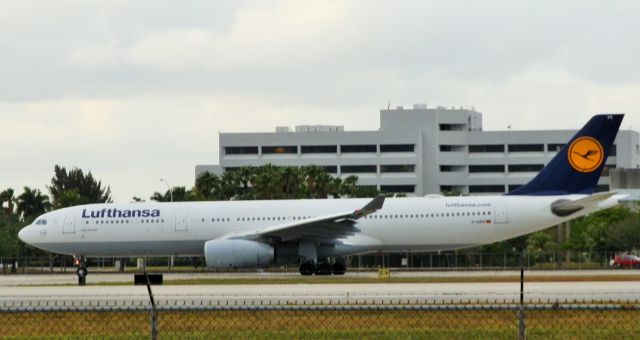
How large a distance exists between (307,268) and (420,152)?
89.8 m

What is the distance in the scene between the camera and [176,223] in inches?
1950

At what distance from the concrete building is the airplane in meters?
85.6

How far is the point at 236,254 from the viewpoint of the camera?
4628 cm

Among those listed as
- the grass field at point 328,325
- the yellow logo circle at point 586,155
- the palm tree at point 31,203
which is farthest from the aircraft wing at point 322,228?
the palm tree at point 31,203

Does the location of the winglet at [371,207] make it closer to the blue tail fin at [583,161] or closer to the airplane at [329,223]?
the airplane at [329,223]

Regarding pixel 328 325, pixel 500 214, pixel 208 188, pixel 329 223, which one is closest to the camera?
pixel 328 325

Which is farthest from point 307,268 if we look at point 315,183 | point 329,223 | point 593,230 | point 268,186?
point 315,183

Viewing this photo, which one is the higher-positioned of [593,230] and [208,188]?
[208,188]

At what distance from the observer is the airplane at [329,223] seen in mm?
46812

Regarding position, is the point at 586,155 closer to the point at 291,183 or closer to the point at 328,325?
the point at 328,325

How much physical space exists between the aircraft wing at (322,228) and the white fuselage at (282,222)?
2.50 feet

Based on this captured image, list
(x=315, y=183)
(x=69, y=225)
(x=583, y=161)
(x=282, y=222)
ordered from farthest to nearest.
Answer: (x=315, y=183) < (x=69, y=225) < (x=282, y=222) < (x=583, y=161)

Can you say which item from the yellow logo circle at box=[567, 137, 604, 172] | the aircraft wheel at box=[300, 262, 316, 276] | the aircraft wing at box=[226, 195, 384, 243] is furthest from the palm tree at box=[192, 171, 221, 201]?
the yellow logo circle at box=[567, 137, 604, 172]

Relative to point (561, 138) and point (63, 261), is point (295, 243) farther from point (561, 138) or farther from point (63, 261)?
Answer: point (561, 138)
